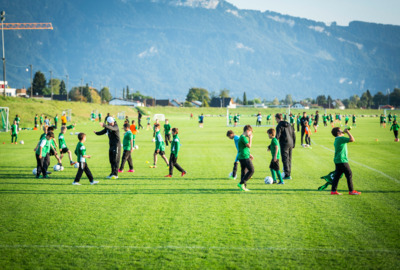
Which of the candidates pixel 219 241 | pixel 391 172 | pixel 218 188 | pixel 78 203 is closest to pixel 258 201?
pixel 218 188

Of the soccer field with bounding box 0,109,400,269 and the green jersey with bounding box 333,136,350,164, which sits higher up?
the green jersey with bounding box 333,136,350,164

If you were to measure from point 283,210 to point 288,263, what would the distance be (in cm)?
328

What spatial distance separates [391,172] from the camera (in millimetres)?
15188

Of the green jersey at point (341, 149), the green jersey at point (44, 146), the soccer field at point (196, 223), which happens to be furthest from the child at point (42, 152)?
the green jersey at point (341, 149)

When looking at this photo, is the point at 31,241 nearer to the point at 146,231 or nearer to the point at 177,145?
the point at 146,231

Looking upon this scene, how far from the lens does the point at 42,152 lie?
1348cm

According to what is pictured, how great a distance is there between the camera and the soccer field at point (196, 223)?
627cm

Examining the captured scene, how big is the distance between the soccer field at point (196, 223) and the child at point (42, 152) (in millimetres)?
522

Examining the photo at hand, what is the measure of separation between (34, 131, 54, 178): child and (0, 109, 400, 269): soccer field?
522 mm

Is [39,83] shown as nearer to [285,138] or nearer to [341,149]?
[285,138]

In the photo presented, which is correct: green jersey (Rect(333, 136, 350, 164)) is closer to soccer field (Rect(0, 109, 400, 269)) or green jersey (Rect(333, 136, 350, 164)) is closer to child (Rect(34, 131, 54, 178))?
soccer field (Rect(0, 109, 400, 269))

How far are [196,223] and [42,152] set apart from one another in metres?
8.06

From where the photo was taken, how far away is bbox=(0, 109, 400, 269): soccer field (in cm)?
627

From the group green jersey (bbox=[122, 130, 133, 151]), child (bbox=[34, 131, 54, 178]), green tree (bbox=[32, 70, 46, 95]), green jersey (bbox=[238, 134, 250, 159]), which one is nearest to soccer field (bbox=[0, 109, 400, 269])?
child (bbox=[34, 131, 54, 178])
